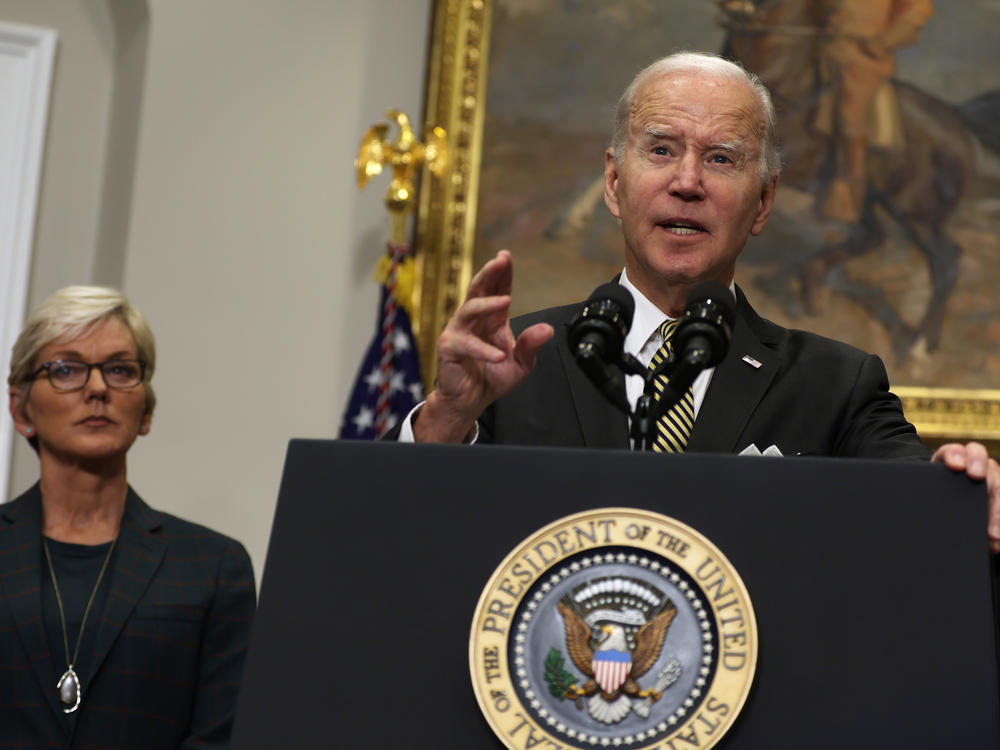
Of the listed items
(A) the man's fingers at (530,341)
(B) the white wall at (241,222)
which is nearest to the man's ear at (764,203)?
(A) the man's fingers at (530,341)

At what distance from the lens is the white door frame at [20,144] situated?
606 cm

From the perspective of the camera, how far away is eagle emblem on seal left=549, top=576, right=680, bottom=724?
1.41 m

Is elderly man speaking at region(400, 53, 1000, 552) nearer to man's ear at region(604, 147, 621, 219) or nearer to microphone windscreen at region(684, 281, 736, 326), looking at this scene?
man's ear at region(604, 147, 621, 219)

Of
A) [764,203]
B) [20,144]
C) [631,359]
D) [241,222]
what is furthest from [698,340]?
[20,144]

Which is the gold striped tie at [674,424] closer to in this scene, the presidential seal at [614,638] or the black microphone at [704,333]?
the black microphone at [704,333]

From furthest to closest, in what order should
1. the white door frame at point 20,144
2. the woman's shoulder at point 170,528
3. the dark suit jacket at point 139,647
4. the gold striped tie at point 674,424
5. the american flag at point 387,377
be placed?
the white door frame at point 20,144 < the american flag at point 387,377 < the woman's shoulder at point 170,528 < the dark suit jacket at point 139,647 < the gold striped tie at point 674,424

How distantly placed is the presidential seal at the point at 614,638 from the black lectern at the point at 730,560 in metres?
0.03

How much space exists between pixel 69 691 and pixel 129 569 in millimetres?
346

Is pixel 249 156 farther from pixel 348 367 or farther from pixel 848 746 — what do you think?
pixel 848 746

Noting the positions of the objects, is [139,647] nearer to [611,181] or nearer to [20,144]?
[611,181]

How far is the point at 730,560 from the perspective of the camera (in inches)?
→ 57.4

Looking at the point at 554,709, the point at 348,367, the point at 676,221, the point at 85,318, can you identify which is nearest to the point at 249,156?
the point at 348,367

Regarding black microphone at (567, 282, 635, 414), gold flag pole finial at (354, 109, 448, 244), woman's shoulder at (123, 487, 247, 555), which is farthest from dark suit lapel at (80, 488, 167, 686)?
gold flag pole finial at (354, 109, 448, 244)

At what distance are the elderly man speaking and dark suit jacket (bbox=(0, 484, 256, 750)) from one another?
4.39 feet
